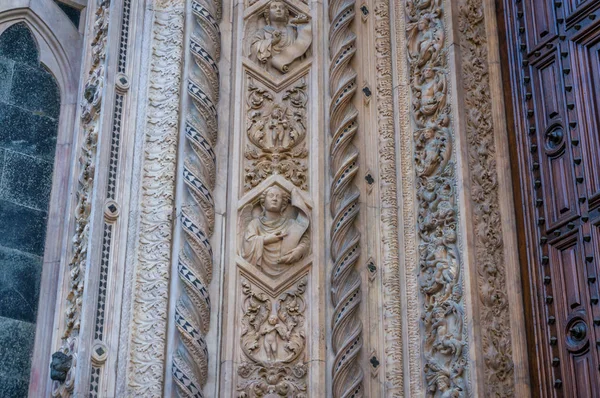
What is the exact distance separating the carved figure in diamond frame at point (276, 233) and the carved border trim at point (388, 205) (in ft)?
1.81

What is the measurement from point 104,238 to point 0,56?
1720 mm

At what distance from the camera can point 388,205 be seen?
7480 mm

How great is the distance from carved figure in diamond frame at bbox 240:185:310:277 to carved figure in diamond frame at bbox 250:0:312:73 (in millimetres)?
945

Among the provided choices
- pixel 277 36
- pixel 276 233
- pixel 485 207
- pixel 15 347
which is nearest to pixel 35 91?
pixel 277 36

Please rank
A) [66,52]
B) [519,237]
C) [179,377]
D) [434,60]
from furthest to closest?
[66,52] < [434,60] < [519,237] < [179,377]

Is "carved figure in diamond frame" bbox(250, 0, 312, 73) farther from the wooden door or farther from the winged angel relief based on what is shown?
the wooden door

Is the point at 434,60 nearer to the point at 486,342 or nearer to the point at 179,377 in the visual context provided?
the point at 486,342

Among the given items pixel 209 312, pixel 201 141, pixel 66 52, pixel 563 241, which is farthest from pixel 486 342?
pixel 66 52

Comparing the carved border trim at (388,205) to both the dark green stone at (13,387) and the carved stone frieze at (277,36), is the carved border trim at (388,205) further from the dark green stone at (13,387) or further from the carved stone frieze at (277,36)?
the dark green stone at (13,387)

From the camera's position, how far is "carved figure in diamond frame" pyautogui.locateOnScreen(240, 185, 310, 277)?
282 inches

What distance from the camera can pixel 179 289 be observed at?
22.6 ft

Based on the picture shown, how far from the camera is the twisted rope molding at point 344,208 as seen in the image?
698 cm

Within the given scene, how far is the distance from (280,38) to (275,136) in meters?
0.76

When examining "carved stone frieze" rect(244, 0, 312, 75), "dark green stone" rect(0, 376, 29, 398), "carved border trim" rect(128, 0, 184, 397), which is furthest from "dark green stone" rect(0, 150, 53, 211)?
"carved stone frieze" rect(244, 0, 312, 75)
